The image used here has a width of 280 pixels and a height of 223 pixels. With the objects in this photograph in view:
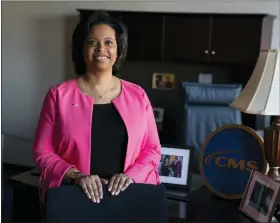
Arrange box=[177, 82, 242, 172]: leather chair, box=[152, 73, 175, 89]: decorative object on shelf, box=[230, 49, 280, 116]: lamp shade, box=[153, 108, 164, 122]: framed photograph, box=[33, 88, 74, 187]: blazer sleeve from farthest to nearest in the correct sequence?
box=[152, 73, 175, 89]: decorative object on shelf
box=[153, 108, 164, 122]: framed photograph
box=[177, 82, 242, 172]: leather chair
box=[230, 49, 280, 116]: lamp shade
box=[33, 88, 74, 187]: blazer sleeve

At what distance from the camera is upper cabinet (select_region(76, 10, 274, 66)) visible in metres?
4.11

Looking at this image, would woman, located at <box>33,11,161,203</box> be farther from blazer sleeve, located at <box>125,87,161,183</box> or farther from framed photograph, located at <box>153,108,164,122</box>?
framed photograph, located at <box>153,108,164,122</box>

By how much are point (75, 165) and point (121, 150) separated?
0.51 ft

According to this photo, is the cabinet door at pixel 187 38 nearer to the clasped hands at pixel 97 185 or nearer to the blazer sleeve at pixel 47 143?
the blazer sleeve at pixel 47 143

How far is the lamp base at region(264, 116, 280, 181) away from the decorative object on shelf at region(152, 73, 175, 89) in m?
3.13

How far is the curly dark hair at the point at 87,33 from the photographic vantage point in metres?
1.42

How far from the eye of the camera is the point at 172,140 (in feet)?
14.0

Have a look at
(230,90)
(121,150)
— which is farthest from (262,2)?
(121,150)

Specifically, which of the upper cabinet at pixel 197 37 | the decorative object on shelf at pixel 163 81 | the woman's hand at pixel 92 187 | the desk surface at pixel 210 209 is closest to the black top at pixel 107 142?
the woman's hand at pixel 92 187

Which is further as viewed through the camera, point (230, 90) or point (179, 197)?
point (230, 90)

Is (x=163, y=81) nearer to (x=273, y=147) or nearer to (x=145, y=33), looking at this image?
(x=145, y=33)

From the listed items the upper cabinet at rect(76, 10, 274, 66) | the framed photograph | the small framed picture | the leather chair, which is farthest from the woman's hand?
the framed photograph

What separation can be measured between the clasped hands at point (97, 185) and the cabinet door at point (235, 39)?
3113 mm

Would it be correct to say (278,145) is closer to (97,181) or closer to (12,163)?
(97,181)
